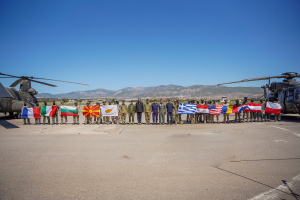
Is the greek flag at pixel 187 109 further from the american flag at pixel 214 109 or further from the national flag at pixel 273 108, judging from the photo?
the national flag at pixel 273 108

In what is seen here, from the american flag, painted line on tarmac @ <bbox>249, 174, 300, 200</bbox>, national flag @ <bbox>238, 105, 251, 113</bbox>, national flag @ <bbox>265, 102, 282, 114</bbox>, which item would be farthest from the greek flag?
painted line on tarmac @ <bbox>249, 174, 300, 200</bbox>

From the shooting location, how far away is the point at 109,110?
1508 centimetres

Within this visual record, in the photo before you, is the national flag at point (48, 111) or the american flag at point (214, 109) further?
the national flag at point (48, 111)

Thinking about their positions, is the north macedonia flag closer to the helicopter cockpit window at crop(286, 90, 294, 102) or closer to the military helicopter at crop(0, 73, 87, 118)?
the military helicopter at crop(0, 73, 87, 118)

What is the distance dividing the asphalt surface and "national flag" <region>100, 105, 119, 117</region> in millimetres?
6550

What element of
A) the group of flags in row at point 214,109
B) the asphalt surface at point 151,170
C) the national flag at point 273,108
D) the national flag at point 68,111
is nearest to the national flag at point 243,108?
the group of flags in row at point 214,109

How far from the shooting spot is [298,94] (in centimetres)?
1557

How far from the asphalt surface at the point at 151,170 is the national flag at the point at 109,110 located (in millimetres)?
6550

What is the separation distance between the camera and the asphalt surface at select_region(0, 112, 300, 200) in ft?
13.5

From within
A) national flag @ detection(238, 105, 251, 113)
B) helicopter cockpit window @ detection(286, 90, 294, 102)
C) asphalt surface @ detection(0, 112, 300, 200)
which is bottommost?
asphalt surface @ detection(0, 112, 300, 200)

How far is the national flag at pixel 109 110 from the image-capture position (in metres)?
15.0

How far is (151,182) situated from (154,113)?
10398 mm

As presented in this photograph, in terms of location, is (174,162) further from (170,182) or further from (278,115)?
(278,115)

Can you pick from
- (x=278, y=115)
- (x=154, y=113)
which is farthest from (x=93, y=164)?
(x=278, y=115)
